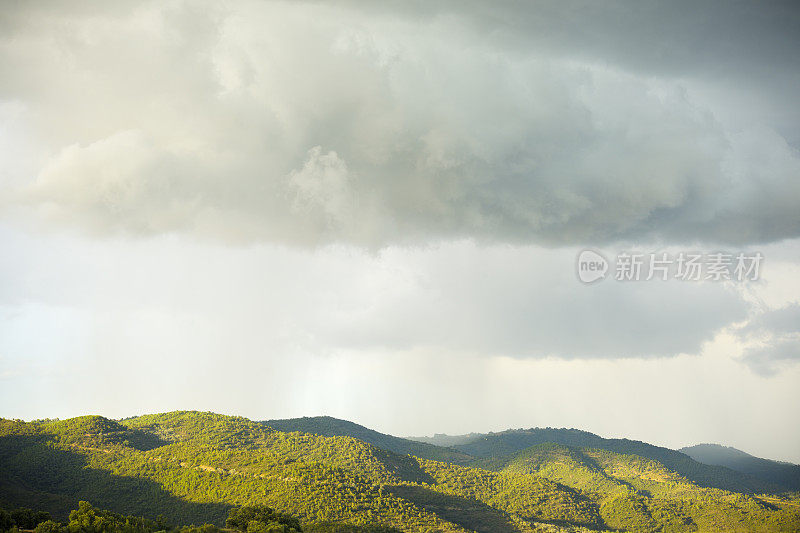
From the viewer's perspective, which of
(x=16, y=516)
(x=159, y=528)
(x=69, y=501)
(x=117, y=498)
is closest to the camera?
(x=16, y=516)

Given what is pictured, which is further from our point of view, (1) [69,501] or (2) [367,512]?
(2) [367,512]

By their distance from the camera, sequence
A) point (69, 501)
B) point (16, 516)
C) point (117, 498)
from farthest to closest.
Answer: point (117, 498)
point (69, 501)
point (16, 516)

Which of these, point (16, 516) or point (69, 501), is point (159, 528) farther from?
point (69, 501)

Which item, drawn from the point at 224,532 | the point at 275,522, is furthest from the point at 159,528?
the point at 275,522

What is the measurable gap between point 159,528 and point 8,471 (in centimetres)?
10151

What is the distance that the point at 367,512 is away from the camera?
643ft

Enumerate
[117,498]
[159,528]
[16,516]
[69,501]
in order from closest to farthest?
[16,516]
[159,528]
[69,501]
[117,498]

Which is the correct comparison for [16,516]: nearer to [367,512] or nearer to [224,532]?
[224,532]

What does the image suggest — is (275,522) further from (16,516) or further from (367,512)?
(367,512)

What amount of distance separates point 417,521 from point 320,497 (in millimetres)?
29108

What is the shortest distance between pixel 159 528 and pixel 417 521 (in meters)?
91.8

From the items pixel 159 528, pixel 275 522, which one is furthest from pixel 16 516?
pixel 275 522

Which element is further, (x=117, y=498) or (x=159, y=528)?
(x=117, y=498)

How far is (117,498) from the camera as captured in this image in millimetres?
190875
